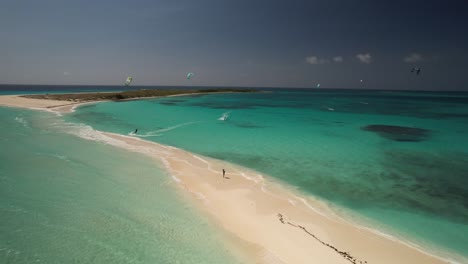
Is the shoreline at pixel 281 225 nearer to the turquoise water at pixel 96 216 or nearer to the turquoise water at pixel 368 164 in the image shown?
the turquoise water at pixel 96 216

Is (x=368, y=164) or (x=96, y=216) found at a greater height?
(x=368, y=164)

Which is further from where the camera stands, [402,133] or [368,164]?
[402,133]

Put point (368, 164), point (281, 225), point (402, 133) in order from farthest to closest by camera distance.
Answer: point (402, 133), point (368, 164), point (281, 225)

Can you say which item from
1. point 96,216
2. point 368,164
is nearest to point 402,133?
point 368,164

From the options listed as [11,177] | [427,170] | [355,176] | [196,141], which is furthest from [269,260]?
[196,141]

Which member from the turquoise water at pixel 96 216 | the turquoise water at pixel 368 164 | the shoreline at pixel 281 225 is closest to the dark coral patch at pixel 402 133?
the turquoise water at pixel 368 164

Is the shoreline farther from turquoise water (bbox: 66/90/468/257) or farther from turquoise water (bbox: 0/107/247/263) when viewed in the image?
turquoise water (bbox: 66/90/468/257)

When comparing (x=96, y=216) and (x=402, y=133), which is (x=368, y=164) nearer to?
(x=402, y=133)
